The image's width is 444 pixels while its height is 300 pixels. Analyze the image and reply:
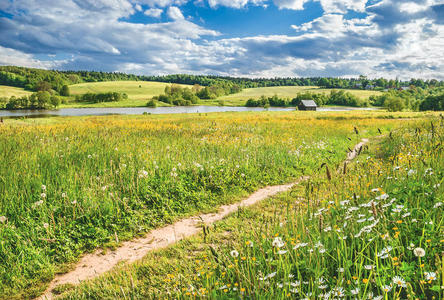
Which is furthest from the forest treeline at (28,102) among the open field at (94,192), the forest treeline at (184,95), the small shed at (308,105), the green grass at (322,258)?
the green grass at (322,258)

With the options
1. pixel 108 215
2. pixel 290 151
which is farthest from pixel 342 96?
pixel 108 215

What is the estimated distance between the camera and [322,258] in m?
2.95

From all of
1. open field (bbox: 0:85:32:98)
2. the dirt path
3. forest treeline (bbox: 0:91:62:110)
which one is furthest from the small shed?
open field (bbox: 0:85:32:98)

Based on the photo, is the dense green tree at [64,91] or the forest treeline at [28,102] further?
the dense green tree at [64,91]

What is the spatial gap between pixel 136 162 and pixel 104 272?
14.7ft

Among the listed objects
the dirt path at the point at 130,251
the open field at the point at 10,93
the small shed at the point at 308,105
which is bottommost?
the dirt path at the point at 130,251

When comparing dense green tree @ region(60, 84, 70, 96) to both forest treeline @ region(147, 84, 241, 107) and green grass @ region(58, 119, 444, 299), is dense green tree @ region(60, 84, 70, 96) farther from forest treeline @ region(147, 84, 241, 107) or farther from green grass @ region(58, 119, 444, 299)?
green grass @ region(58, 119, 444, 299)

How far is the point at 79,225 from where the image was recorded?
546 centimetres

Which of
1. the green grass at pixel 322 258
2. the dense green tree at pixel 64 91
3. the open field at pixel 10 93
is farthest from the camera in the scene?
the dense green tree at pixel 64 91

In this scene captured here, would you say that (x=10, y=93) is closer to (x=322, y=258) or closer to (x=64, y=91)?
(x=64, y=91)

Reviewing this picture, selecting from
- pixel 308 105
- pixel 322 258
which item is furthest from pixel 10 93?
pixel 322 258

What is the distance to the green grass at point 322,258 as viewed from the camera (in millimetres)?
2441

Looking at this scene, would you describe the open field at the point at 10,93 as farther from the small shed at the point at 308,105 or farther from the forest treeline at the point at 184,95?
the small shed at the point at 308,105

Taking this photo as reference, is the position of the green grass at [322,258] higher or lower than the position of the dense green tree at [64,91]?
lower
